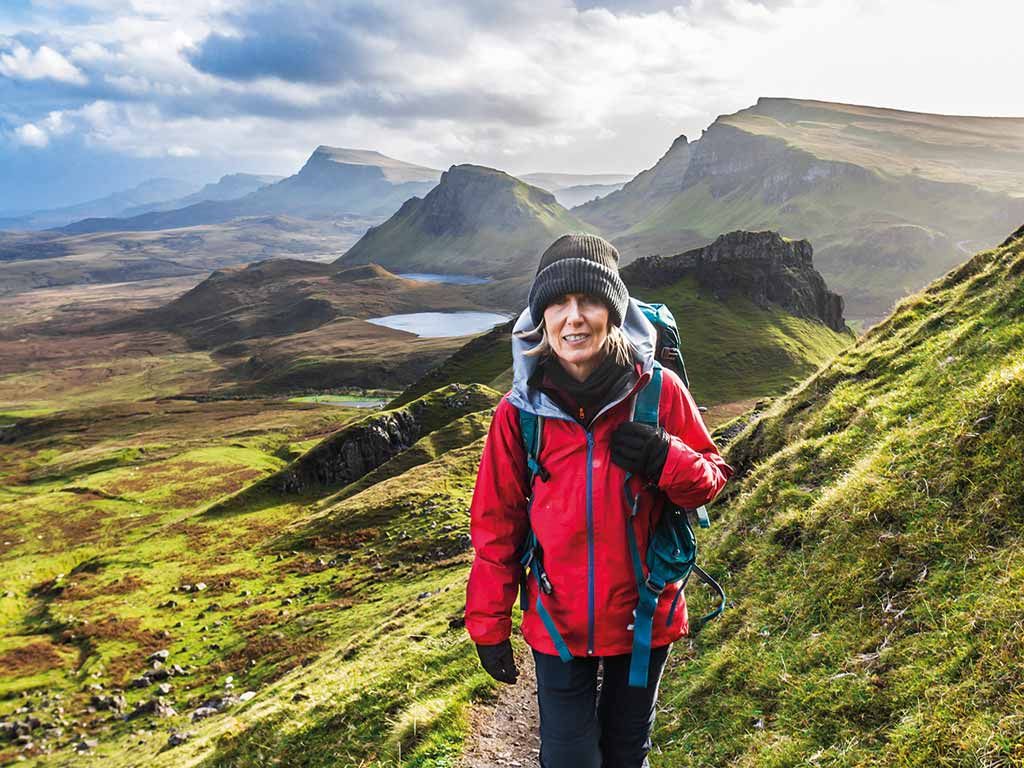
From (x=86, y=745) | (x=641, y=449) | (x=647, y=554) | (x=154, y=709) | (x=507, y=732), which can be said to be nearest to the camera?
(x=641, y=449)

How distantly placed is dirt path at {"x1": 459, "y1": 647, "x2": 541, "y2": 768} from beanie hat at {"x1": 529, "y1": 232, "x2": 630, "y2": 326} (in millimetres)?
6691

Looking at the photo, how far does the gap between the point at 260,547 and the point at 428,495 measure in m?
18.8

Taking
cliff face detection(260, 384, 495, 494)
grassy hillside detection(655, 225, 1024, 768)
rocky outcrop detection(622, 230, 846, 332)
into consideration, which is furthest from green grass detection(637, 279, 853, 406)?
grassy hillside detection(655, 225, 1024, 768)

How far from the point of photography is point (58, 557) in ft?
222

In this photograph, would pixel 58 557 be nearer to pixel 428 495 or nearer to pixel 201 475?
pixel 201 475

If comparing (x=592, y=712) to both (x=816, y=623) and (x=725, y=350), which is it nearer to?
(x=816, y=623)

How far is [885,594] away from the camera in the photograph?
23.6 ft

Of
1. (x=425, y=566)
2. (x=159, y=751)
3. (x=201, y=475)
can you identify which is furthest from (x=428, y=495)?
(x=201, y=475)

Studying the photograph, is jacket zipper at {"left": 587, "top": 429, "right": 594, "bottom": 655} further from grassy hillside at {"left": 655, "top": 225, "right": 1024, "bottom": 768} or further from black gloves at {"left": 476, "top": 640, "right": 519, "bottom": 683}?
grassy hillside at {"left": 655, "top": 225, "right": 1024, "bottom": 768}

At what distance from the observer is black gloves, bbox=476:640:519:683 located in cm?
539

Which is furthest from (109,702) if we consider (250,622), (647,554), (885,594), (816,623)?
(885,594)

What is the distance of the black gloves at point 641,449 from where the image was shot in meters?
4.80

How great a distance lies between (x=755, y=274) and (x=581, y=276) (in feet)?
447

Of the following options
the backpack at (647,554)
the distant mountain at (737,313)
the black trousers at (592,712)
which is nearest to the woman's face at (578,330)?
the backpack at (647,554)
